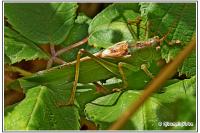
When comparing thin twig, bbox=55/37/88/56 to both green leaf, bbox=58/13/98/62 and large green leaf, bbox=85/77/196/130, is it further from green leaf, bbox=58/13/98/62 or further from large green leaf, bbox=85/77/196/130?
large green leaf, bbox=85/77/196/130

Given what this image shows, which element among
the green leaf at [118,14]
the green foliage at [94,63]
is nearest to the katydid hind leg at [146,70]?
the green foliage at [94,63]

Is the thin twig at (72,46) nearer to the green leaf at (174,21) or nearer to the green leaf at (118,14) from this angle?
the green leaf at (118,14)

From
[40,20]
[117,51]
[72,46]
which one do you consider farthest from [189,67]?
[40,20]

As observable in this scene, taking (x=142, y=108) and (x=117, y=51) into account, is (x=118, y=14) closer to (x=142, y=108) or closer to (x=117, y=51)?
(x=117, y=51)

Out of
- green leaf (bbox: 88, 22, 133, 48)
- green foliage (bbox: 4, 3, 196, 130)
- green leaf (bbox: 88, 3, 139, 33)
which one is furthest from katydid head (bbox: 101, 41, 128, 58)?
green leaf (bbox: 88, 3, 139, 33)

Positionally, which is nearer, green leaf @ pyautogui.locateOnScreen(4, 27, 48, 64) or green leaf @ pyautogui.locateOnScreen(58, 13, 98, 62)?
green leaf @ pyautogui.locateOnScreen(4, 27, 48, 64)

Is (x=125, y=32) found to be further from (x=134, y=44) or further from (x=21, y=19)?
(x=21, y=19)
